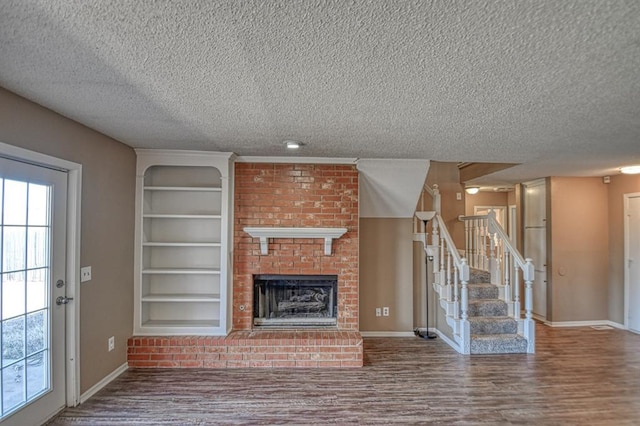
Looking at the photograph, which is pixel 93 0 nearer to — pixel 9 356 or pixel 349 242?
pixel 9 356

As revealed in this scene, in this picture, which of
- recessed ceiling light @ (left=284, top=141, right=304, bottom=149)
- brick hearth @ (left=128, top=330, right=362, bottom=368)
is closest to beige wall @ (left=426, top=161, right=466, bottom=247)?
brick hearth @ (left=128, top=330, right=362, bottom=368)

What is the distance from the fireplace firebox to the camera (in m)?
4.26

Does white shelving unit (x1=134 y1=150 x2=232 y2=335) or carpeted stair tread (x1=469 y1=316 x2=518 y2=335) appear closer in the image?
white shelving unit (x1=134 y1=150 x2=232 y2=335)

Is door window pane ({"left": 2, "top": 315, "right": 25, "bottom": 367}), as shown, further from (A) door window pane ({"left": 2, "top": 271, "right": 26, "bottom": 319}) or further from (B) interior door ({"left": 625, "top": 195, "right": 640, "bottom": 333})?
(B) interior door ({"left": 625, "top": 195, "right": 640, "bottom": 333})

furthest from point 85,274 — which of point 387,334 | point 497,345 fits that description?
point 497,345

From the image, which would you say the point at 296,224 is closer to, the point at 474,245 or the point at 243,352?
the point at 243,352

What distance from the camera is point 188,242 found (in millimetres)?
4184

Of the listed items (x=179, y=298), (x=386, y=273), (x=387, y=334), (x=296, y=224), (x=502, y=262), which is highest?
(x=296, y=224)

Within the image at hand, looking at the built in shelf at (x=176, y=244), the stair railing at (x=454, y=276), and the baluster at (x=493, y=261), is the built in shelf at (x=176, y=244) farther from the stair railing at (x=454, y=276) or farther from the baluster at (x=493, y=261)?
the baluster at (x=493, y=261)

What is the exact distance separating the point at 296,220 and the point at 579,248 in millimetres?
4547

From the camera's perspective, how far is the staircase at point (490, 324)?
4168 millimetres

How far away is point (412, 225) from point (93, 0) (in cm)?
449

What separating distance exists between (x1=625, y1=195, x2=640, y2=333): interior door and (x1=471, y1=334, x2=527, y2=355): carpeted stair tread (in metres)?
2.22

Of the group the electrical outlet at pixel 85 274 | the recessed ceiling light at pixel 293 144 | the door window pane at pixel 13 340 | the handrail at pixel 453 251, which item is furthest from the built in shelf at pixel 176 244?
the handrail at pixel 453 251
